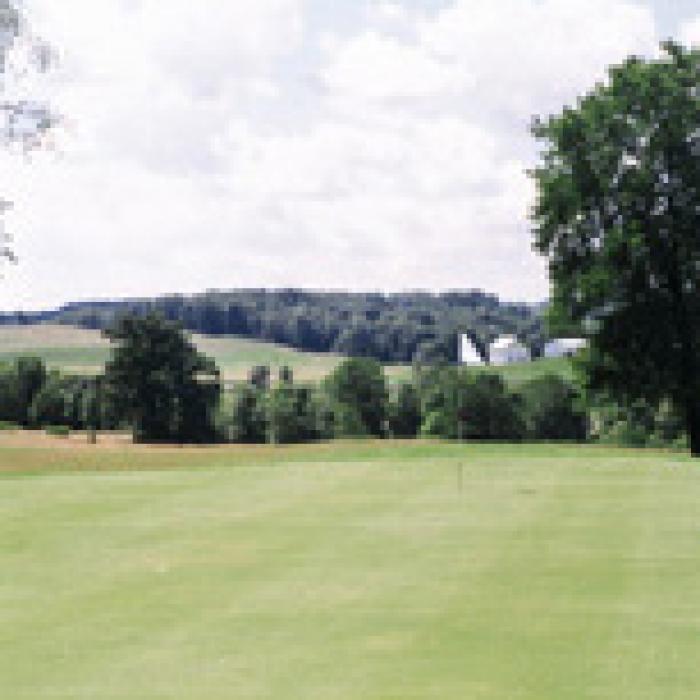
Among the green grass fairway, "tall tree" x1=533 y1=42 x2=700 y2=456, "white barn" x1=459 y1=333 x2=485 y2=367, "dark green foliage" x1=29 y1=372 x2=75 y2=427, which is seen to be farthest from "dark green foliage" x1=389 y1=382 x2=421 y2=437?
the green grass fairway

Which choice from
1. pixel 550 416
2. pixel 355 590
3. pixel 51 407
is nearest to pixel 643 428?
pixel 550 416

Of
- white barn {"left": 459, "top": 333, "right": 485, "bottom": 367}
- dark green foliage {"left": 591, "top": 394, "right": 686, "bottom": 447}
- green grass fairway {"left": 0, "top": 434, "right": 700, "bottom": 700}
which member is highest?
white barn {"left": 459, "top": 333, "right": 485, "bottom": 367}

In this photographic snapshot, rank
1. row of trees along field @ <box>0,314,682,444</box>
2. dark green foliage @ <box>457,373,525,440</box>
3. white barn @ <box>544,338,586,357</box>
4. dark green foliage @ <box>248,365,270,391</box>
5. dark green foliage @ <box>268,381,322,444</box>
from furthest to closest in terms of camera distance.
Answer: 1. dark green foliage @ <box>248,365,270,391</box>
2. dark green foliage @ <box>268,381,322,444</box>
3. dark green foliage @ <box>457,373,525,440</box>
4. row of trees along field @ <box>0,314,682,444</box>
5. white barn @ <box>544,338,586,357</box>

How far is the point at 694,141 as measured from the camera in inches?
2163

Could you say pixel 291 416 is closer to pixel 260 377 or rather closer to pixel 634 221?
pixel 260 377

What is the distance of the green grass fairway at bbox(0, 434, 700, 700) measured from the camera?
13.2m

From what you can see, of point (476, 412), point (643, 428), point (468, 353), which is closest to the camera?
point (468, 353)

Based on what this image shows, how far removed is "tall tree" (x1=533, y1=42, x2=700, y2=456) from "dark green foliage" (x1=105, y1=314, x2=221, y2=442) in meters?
56.2

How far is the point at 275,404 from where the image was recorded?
142 m

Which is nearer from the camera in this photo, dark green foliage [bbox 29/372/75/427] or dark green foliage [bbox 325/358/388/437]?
dark green foliage [bbox 29/372/75/427]

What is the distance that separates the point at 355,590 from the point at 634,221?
127 feet

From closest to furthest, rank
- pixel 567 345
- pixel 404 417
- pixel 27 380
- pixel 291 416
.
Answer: pixel 567 345
pixel 27 380
pixel 291 416
pixel 404 417

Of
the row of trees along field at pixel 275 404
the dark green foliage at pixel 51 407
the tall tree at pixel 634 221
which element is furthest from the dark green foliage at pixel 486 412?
the tall tree at pixel 634 221

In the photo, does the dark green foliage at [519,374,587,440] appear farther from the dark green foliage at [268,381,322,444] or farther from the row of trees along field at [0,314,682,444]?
the dark green foliage at [268,381,322,444]
